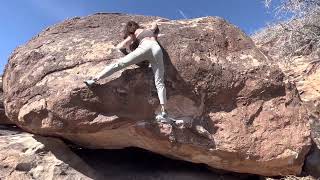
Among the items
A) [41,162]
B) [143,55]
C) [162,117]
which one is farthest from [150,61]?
[41,162]

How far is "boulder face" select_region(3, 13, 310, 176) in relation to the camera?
670 centimetres

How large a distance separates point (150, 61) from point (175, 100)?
64 centimetres

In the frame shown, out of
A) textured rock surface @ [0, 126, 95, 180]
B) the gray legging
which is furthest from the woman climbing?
textured rock surface @ [0, 126, 95, 180]

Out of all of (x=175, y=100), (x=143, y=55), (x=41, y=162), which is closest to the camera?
(x=143, y=55)

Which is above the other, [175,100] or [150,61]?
[150,61]

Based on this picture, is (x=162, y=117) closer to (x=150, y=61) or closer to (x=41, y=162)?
(x=150, y=61)

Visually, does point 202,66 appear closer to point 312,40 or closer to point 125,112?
point 125,112

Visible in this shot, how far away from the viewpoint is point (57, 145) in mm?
7508

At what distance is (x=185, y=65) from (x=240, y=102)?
96 cm

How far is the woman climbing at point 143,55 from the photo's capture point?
655cm

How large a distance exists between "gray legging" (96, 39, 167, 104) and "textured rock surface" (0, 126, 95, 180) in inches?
62.5

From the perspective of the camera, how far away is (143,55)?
22.0 ft

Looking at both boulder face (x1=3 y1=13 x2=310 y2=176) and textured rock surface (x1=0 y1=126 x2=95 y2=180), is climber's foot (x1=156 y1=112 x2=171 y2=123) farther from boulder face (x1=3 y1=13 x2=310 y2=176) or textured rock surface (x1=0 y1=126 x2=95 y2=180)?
textured rock surface (x1=0 y1=126 x2=95 y2=180)

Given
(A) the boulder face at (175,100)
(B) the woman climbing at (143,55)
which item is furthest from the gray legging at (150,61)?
(A) the boulder face at (175,100)
